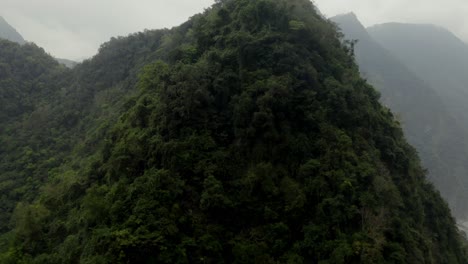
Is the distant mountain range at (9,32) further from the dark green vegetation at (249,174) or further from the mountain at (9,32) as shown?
the dark green vegetation at (249,174)

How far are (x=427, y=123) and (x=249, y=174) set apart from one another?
74.8 metres

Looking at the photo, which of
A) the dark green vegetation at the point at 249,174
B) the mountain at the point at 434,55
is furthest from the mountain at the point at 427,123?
the dark green vegetation at the point at 249,174

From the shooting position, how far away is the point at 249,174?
1959 cm

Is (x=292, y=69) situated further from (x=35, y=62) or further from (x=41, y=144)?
(x=35, y=62)

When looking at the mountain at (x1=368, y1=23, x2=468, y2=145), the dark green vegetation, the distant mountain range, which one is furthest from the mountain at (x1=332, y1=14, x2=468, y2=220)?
the distant mountain range

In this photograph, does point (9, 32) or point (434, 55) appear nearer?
point (9, 32)

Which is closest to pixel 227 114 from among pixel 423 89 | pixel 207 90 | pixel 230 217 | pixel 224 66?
pixel 207 90

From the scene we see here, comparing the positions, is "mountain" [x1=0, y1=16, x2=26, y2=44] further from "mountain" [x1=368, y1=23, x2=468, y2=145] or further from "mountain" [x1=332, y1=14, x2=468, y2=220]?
"mountain" [x1=368, y1=23, x2=468, y2=145]

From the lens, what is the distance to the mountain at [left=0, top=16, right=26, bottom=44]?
→ 302 feet

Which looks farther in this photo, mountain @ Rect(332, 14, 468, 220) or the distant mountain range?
the distant mountain range

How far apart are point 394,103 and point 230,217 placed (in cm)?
7748

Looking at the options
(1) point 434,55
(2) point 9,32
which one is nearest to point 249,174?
(2) point 9,32

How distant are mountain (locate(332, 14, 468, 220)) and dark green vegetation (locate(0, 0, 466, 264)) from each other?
166 feet

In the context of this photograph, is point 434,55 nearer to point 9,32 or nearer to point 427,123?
point 427,123
